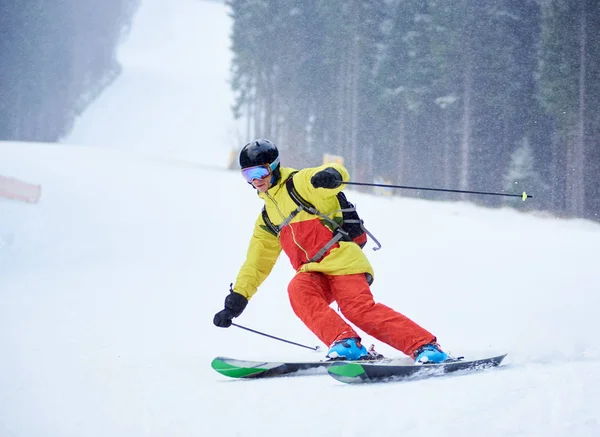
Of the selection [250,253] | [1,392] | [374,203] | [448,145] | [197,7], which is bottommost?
[1,392]

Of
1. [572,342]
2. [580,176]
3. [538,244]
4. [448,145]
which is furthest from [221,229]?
[448,145]

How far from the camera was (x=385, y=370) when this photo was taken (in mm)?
3678

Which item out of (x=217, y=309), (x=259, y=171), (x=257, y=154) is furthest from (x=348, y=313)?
(x=217, y=309)

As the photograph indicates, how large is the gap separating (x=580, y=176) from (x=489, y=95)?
507 centimetres

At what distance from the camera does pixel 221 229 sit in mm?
14109

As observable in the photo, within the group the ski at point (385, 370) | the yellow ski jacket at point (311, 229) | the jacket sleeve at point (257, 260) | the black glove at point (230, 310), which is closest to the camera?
the ski at point (385, 370)

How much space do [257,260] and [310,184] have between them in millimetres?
771

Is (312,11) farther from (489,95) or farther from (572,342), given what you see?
(572,342)

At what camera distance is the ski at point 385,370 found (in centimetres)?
359

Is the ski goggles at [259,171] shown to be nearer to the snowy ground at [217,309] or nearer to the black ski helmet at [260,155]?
the black ski helmet at [260,155]

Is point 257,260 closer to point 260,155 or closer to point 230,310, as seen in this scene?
point 230,310

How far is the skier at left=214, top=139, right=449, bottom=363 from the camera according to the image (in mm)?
4027

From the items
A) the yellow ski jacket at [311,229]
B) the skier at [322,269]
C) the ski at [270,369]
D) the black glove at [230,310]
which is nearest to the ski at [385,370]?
the skier at [322,269]

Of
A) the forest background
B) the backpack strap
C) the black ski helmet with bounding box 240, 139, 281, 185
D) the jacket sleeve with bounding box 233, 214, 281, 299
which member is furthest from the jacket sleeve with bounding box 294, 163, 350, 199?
the forest background
